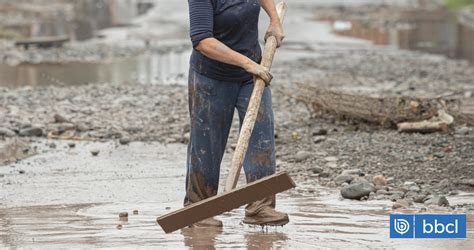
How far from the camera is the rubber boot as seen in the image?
7.05m

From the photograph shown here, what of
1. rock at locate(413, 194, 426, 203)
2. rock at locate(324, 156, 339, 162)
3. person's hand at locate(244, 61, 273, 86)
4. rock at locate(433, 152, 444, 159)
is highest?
person's hand at locate(244, 61, 273, 86)

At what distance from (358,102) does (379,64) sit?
30.7 feet

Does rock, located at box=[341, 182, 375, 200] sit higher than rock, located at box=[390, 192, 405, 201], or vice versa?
rock, located at box=[341, 182, 375, 200]

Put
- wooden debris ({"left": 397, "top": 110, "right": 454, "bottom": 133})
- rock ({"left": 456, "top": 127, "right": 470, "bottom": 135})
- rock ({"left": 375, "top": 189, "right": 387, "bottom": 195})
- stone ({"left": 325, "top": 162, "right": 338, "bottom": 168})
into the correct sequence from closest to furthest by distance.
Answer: rock ({"left": 375, "top": 189, "right": 387, "bottom": 195}) → stone ({"left": 325, "top": 162, "right": 338, "bottom": 168}) → rock ({"left": 456, "top": 127, "right": 470, "bottom": 135}) → wooden debris ({"left": 397, "top": 110, "right": 454, "bottom": 133})

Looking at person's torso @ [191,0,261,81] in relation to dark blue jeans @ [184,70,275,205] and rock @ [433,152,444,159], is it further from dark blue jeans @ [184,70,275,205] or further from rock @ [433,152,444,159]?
rock @ [433,152,444,159]

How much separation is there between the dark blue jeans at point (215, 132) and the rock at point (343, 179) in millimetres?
1944

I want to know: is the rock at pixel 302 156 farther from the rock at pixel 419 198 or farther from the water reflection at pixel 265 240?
the water reflection at pixel 265 240

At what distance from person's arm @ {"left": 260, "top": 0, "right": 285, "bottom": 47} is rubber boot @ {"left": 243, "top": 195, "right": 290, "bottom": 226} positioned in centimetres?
101

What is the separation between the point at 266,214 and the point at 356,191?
4.57 ft

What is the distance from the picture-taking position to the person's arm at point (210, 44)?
6.74m

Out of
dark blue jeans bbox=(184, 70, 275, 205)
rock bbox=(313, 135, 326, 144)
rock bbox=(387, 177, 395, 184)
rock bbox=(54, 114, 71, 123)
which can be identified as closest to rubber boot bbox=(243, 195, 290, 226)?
dark blue jeans bbox=(184, 70, 275, 205)

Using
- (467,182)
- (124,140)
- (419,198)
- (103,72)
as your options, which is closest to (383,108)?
(124,140)

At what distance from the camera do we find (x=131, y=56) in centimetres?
2373

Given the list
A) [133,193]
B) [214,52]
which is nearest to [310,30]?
[133,193]
